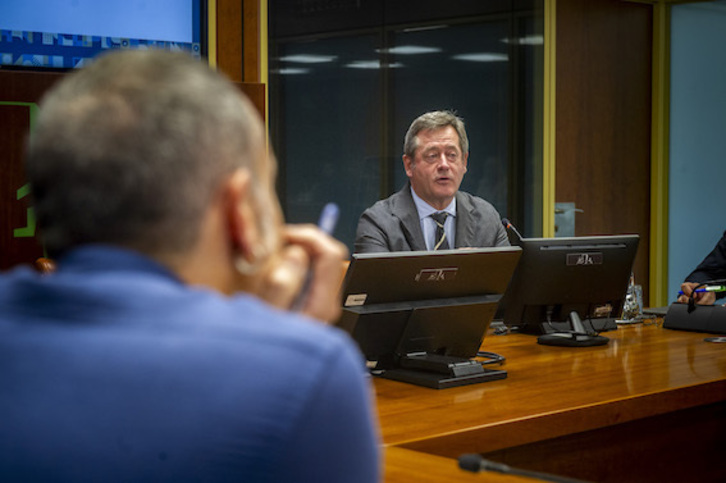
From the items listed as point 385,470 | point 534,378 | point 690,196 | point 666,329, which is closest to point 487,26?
point 690,196

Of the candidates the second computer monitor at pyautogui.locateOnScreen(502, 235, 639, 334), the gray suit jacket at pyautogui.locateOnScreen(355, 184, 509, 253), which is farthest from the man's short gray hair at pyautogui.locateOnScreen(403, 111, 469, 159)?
the second computer monitor at pyautogui.locateOnScreen(502, 235, 639, 334)

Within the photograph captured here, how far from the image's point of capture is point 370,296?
2797mm

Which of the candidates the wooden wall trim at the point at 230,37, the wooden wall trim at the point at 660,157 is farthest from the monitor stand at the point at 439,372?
the wooden wall trim at the point at 660,157

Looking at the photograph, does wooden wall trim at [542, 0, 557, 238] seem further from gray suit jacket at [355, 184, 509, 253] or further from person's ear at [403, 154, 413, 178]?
person's ear at [403, 154, 413, 178]

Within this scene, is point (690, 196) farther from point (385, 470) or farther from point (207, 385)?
point (207, 385)

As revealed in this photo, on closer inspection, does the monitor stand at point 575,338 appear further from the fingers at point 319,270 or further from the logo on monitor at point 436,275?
the fingers at point 319,270

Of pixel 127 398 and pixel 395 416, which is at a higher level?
pixel 127 398

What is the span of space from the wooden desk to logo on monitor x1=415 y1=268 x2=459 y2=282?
32cm

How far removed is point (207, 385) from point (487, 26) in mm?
5792

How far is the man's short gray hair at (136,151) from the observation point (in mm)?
846

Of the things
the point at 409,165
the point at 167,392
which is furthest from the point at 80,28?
the point at 167,392

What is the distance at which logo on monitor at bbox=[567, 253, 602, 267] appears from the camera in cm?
350

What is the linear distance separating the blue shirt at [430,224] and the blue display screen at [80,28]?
1.56m

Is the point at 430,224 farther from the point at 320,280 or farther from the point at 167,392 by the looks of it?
the point at 167,392
